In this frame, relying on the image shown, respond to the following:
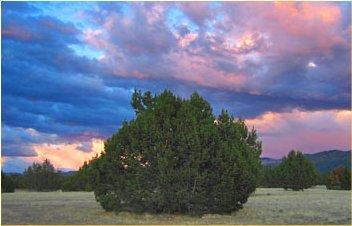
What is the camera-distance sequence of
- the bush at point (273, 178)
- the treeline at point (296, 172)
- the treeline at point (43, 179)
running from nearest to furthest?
1. the treeline at point (296, 172)
2. the bush at point (273, 178)
3. the treeline at point (43, 179)

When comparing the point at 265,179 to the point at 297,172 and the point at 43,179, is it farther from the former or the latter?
the point at 43,179

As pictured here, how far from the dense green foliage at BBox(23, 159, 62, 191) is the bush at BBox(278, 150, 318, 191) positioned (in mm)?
44416

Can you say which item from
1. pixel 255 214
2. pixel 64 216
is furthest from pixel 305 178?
pixel 64 216

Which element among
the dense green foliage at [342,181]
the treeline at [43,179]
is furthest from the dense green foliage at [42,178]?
the dense green foliage at [342,181]

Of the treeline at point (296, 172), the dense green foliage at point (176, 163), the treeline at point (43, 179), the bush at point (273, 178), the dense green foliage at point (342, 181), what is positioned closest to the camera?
the dense green foliage at point (176, 163)

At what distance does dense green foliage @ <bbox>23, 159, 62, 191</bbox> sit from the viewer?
3787 inches

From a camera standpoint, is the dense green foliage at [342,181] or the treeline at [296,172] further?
the dense green foliage at [342,181]

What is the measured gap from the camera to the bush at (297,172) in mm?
71250

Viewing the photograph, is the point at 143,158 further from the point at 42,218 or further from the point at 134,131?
the point at 42,218

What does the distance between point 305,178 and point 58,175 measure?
158 ft

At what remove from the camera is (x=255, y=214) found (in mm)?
27453

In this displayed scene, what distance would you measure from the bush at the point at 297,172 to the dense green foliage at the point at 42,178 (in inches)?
1749

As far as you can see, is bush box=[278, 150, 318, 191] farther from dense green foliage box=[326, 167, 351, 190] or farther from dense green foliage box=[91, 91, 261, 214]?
dense green foliage box=[91, 91, 261, 214]

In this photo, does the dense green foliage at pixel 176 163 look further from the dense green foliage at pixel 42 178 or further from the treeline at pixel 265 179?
the dense green foliage at pixel 42 178
